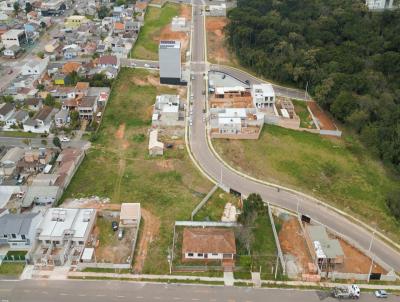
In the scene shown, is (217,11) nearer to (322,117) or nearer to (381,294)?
(322,117)

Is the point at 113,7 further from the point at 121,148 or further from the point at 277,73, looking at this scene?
the point at 121,148

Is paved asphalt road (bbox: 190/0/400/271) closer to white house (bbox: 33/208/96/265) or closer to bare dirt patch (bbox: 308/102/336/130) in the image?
white house (bbox: 33/208/96/265)

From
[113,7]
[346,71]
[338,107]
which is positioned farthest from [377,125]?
[113,7]

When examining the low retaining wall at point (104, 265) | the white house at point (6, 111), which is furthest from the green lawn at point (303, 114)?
the white house at point (6, 111)

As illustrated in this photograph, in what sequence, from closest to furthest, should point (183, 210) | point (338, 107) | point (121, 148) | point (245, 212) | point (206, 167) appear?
point (245, 212), point (183, 210), point (206, 167), point (121, 148), point (338, 107)

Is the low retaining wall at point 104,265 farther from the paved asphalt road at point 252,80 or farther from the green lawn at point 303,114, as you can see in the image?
the paved asphalt road at point 252,80

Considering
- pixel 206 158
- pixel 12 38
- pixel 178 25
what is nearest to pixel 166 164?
pixel 206 158
